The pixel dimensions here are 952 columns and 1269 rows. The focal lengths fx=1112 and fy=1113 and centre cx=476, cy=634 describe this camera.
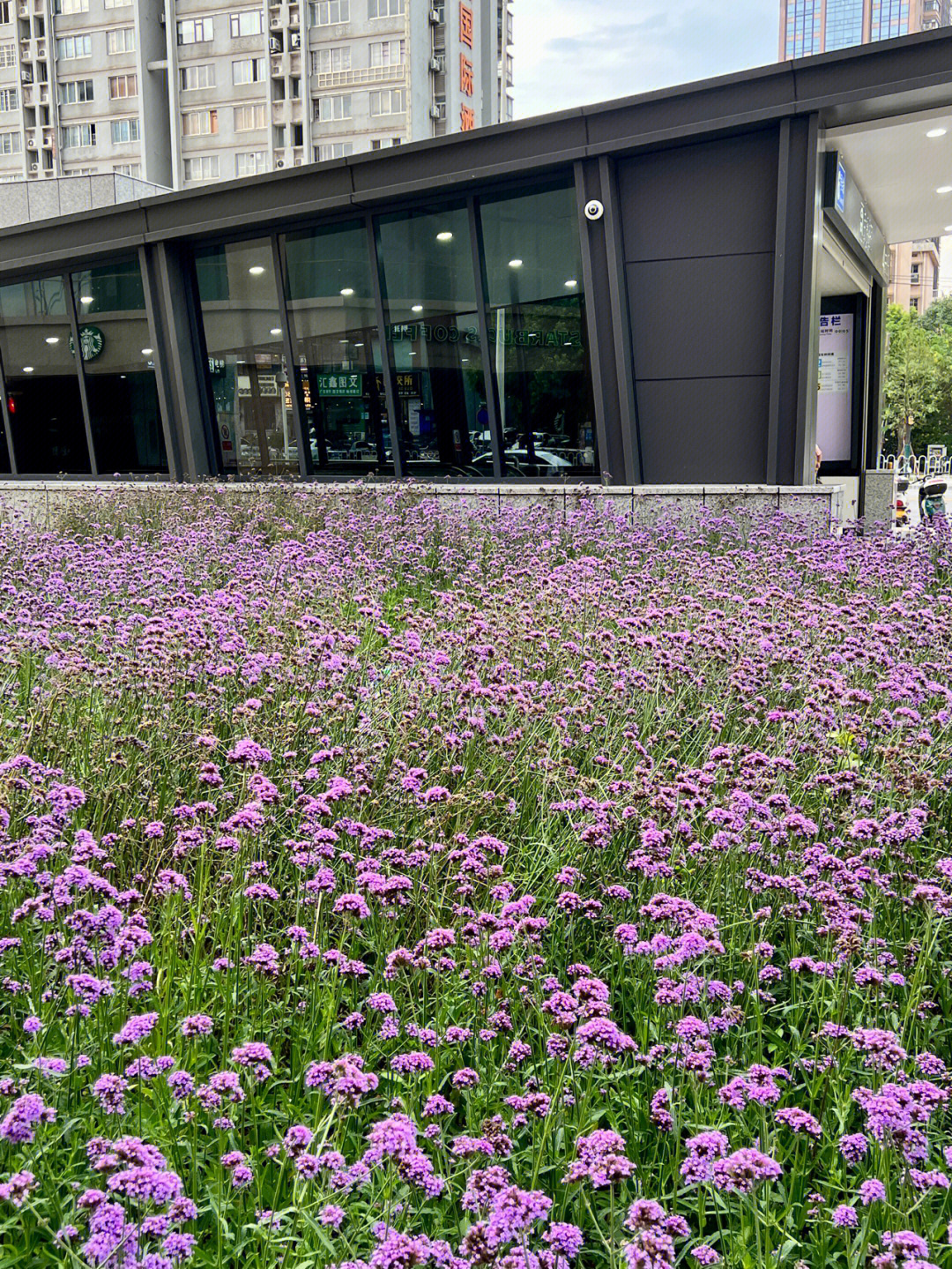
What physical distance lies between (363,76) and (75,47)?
20521 millimetres

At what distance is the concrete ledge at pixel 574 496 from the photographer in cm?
1154

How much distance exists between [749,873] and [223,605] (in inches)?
152

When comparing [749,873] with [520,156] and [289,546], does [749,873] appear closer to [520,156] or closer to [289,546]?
[289,546]

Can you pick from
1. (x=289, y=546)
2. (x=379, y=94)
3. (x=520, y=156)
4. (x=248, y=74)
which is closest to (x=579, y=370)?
(x=520, y=156)

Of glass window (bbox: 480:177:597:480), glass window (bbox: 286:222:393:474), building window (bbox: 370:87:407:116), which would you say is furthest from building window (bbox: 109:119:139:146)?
glass window (bbox: 480:177:597:480)

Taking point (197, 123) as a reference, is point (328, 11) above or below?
above

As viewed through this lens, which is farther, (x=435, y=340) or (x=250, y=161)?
(x=250, y=161)

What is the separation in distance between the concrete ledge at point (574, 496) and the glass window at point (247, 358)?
3.09 feet

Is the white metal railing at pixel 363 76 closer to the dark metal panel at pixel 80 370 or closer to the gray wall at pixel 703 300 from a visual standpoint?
the dark metal panel at pixel 80 370

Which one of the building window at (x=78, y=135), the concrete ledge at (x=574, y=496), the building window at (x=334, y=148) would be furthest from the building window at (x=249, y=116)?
the concrete ledge at (x=574, y=496)

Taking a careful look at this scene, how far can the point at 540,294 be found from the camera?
13758 millimetres

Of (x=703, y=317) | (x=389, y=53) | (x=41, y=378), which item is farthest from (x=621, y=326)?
(x=389, y=53)

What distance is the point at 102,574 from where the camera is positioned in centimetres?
757

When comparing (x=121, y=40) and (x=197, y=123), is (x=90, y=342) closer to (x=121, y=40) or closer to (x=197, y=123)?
(x=197, y=123)
